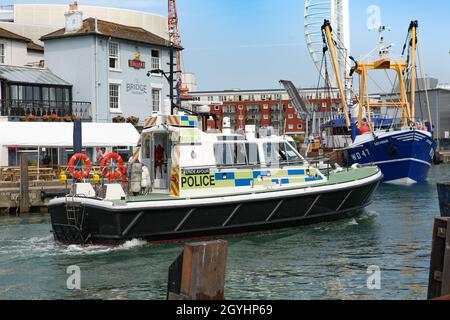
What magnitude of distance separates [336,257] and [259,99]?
3955 inches

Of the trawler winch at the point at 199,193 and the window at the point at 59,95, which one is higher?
the window at the point at 59,95

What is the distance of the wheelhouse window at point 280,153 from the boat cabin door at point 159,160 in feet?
9.21

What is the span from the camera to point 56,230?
623 inches

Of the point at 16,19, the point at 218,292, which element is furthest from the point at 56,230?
the point at 16,19

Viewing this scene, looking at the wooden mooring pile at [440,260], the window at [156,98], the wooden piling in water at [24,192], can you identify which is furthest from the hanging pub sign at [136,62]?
the wooden mooring pile at [440,260]

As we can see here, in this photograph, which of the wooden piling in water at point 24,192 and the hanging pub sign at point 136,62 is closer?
the wooden piling in water at point 24,192

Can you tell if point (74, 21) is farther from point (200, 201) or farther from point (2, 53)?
point (200, 201)

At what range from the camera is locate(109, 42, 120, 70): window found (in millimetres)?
35906

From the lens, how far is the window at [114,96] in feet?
117

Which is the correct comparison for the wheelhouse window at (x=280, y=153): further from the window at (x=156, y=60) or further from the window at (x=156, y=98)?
the window at (x=156, y=60)

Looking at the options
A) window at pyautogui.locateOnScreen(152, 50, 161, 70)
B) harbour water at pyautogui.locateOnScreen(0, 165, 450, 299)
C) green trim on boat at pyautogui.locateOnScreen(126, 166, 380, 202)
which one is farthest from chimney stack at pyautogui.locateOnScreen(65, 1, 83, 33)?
green trim on boat at pyautogui.locateOnScreen(126, 166, 380, 202)

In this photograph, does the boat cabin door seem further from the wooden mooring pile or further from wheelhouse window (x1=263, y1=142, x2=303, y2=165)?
the wooden mooring pile
